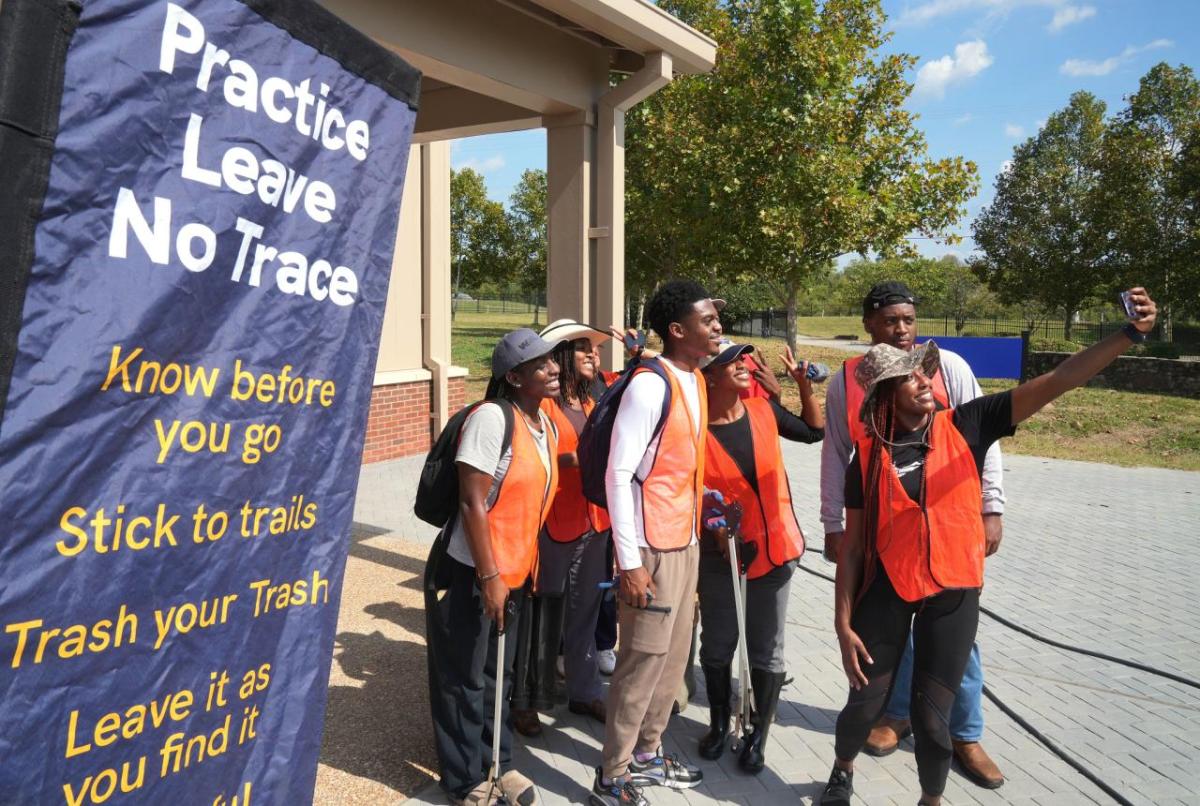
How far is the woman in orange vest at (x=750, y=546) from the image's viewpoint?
388cm

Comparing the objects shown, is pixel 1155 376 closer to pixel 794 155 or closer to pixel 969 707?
pixel 794 155

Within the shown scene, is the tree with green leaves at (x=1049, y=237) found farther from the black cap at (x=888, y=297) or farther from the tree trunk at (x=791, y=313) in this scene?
the black cap at (x=888, y=297)

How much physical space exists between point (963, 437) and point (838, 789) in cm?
151

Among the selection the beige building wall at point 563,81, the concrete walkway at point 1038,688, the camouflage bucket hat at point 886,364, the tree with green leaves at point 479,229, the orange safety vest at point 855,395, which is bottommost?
the concrete walkway at point 1038,688

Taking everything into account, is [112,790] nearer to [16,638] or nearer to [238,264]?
[16,638]

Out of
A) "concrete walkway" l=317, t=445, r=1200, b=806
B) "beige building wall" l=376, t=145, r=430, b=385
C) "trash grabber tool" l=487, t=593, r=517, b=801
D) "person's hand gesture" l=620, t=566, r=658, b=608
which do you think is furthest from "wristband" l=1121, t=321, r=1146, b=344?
"beige building wall" l=376, t=145, r=430, b=385

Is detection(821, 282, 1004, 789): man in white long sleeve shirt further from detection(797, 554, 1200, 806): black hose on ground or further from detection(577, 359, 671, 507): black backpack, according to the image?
detection(577, 359, 671, 507): black backpack

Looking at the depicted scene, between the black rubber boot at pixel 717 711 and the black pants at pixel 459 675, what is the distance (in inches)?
40.3

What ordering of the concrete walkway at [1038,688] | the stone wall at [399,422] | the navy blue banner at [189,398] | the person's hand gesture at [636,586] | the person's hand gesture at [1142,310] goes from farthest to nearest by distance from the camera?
the stone wall at [399,422]
the concrete walkway at [1038,688]
the person's hand gesture at [636,586]
the person's hand gesture at [1142,310]
the navy blue banner at [189,398]

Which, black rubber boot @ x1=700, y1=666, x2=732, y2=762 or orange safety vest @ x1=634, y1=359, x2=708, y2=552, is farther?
black rubber boot @ x1=700, y1=666, x2=732, y2=762

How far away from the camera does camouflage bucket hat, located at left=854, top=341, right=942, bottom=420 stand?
3.19 meters

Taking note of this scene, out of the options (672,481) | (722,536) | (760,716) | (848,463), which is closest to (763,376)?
(848,463)

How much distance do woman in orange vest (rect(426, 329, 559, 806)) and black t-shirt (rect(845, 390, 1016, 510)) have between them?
1235mm

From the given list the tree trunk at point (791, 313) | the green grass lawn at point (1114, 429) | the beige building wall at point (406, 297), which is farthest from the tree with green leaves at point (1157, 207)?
the beige building wall at point (406, 297)
